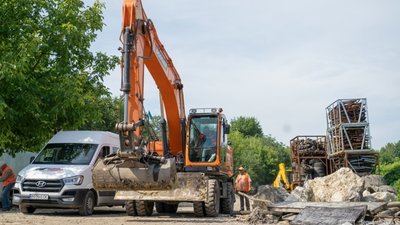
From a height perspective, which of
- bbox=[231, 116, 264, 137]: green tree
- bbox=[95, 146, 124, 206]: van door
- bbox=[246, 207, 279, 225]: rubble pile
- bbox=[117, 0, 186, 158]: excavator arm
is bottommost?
bbox=[246, 207, 279, 225]: rubble pile

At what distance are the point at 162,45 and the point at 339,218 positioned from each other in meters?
6.83

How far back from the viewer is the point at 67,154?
1603 cm

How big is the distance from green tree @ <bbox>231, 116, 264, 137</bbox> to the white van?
8203 cm

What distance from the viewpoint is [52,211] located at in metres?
17.3

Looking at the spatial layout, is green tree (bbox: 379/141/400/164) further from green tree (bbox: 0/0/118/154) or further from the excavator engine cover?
the excavator engine cover

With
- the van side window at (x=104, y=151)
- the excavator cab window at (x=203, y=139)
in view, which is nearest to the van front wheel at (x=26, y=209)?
the van side window at (x=104, y=151)

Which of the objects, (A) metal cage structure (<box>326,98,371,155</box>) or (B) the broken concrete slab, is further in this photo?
(A) metal cage structure (<box>326,98,371,155</box>)

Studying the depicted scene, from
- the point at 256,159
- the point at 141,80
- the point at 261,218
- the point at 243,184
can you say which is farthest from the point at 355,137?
the point at 256,159

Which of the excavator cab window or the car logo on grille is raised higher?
the excavator cab window

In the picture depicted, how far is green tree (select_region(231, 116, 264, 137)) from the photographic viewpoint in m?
99.2

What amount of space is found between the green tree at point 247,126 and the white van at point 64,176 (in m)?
82.0

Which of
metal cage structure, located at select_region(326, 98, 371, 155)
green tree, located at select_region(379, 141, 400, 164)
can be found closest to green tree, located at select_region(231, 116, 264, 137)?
green tree, located at select_region(379, 141, 400, 164)

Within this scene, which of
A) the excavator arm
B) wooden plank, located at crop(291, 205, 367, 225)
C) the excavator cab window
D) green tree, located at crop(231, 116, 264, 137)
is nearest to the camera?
the excavator arm

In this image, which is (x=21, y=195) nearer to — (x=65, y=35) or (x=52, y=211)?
(x=52, y=211)
